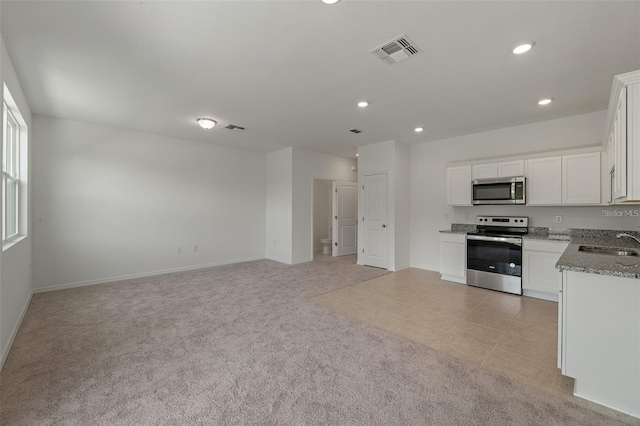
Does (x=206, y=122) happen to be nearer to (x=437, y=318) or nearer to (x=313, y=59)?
(x=313, y=59)

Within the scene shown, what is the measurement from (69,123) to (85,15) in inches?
129

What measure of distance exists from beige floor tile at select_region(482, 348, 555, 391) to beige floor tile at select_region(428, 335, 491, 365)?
2.6 inches

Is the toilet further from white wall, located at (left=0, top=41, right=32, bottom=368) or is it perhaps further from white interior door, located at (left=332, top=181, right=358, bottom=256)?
white wall, located at (left=0, top=41, right=32, bottom=368)

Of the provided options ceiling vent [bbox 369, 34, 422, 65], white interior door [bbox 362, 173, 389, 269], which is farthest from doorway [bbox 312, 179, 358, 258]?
ceiling vent [bbox 369, 34, 422, 65]

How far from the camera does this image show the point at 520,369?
2207 mm

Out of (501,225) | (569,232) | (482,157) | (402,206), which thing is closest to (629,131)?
(569,232)

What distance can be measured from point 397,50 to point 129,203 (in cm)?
493

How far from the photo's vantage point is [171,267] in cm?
541

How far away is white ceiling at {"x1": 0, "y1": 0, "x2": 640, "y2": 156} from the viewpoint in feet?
6.45

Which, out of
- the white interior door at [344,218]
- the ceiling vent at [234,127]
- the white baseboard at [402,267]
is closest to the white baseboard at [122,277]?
the white interior door at [344,218]

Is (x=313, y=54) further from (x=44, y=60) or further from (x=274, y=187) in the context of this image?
(x=274, y=187)

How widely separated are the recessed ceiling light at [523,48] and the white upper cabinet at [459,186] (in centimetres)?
251

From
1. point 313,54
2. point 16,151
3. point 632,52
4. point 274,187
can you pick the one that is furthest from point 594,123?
point 16,151

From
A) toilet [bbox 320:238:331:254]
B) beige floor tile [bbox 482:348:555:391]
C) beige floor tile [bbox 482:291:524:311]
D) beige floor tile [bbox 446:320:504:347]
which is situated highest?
toilet [bbox 320:238:331:254]
